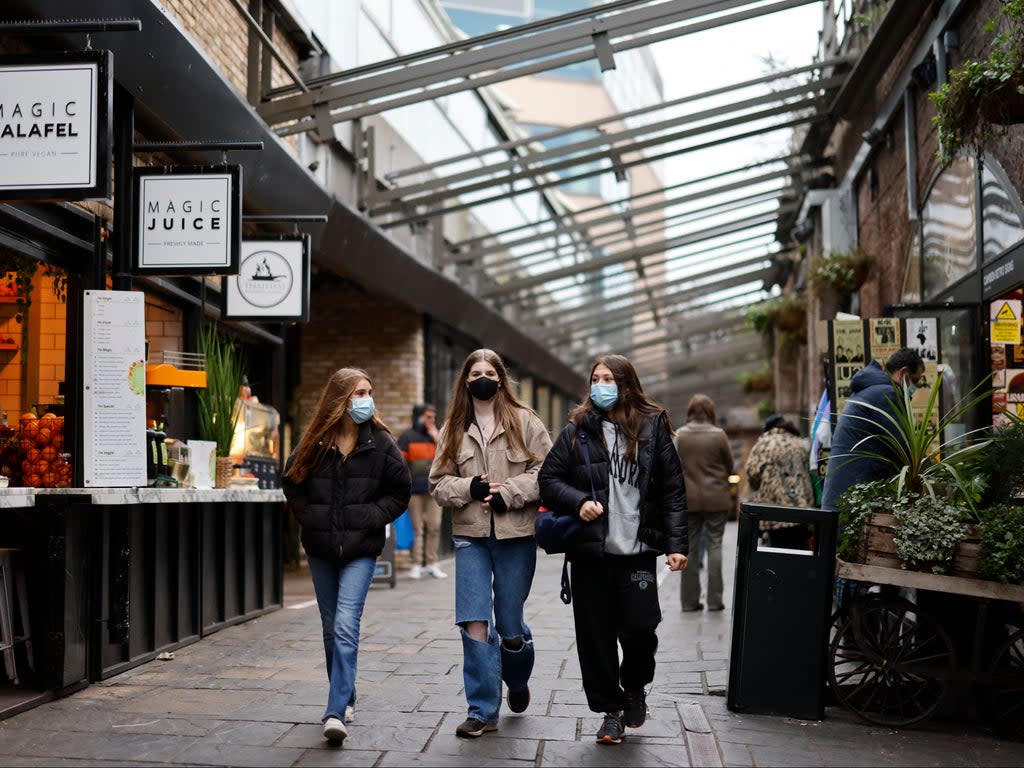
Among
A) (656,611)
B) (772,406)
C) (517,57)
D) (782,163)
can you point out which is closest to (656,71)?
(772,406)

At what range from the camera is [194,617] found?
8391mm

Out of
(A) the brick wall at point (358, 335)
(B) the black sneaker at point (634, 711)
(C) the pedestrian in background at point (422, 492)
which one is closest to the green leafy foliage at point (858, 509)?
(B) the black sneaker at point (634, 711)

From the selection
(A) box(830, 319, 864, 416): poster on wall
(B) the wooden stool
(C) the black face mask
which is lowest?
(B) the wooden stool

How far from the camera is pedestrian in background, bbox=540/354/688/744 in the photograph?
5227 mm

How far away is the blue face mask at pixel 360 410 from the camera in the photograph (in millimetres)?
5578

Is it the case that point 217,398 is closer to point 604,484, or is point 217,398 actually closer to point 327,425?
point 327,425

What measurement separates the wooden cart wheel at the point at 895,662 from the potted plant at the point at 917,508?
0.27 meters

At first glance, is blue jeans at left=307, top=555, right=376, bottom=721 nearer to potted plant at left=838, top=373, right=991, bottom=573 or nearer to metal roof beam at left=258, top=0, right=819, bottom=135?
potted plant at left=838, top=373, right=991, bottom=573

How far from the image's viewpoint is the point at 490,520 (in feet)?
17.9

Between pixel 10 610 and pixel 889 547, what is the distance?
4373mm

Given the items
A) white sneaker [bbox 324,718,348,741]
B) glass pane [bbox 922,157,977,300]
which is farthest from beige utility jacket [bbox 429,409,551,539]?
glass pane [bbox 922,157,977,300]

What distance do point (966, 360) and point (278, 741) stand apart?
605 cm

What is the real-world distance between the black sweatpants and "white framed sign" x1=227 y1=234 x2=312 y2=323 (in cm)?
468

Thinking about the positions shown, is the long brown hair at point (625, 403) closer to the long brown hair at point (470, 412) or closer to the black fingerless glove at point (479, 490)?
the long brown hair at point (470, 412)
